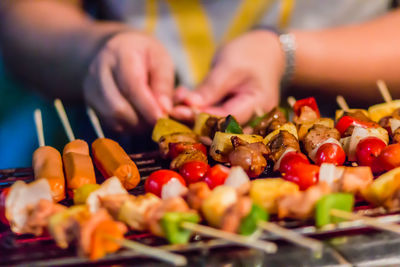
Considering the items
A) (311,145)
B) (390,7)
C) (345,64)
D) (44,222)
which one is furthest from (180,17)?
(44,222)

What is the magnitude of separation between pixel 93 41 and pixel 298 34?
76.2 inches

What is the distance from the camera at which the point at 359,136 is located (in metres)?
2.34

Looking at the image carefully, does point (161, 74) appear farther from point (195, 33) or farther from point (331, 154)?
point (331, 154)

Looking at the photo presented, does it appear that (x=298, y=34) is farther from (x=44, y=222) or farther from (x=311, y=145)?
(x=44, y=222)

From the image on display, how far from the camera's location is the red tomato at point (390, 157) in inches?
82.2

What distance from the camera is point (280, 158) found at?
88.5 inches

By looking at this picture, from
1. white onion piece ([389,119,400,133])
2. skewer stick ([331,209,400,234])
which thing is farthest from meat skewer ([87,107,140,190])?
white onion piece ([389,119,400,133])

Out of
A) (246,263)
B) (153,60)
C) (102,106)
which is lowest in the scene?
(246,263)

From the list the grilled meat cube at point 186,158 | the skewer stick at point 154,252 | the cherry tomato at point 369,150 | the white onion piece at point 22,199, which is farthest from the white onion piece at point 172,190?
the cherry tomato at point 369,150

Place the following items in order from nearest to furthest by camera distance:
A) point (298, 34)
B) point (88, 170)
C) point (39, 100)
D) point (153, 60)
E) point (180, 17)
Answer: point (88, 170)
point (153, 60)
point (298, 34)
point (180, 17)
point (39, 100)

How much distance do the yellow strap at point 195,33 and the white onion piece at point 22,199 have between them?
2.96m

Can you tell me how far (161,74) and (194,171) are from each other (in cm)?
159

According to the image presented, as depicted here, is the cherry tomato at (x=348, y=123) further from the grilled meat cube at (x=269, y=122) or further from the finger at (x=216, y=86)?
the finger at (x=216, y=86)

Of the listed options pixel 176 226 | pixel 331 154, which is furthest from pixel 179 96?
pixel 176 226
